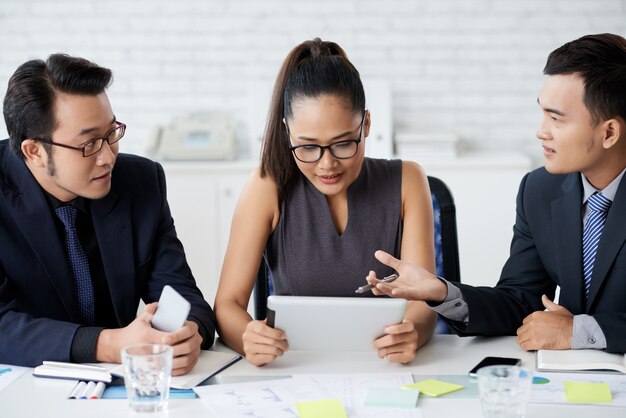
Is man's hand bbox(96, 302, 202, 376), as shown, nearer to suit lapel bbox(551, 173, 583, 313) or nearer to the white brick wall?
suit lapel bbox(551, 173, 583, 313)

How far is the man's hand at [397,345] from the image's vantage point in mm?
1855

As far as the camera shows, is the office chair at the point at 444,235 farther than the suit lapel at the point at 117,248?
Yes

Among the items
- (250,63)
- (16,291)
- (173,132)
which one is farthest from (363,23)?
(16,291)

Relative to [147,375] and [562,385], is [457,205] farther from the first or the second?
[147,375]

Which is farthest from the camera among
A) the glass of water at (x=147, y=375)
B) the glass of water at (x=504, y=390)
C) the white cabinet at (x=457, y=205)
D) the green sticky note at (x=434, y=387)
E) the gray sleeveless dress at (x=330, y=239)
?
the white cabinet at (x=457, y=205)

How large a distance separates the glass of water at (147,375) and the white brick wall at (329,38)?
10.7 feet

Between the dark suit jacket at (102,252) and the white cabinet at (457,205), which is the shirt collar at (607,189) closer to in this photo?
the dark suit jacket at (102,252)

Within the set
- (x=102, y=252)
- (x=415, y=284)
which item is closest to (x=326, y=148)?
(x=415, y=284)

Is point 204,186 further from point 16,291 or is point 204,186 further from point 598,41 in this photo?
point 598,41

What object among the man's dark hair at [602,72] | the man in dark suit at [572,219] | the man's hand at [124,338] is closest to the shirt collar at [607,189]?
the man in dark suit at [572,219]

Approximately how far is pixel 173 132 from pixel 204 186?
428 millimetres

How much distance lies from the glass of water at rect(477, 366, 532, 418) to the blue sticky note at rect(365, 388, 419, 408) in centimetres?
20

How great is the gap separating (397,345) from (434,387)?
0.52ft

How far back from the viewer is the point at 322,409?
5.32ft
